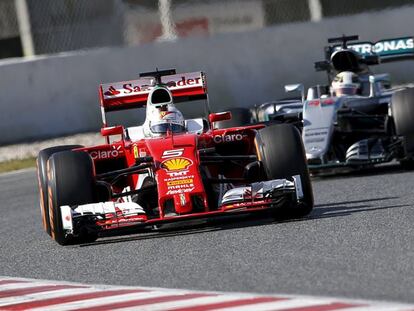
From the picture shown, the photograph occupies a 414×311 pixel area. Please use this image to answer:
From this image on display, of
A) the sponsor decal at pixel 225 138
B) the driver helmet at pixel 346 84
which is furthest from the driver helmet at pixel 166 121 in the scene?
the driver helmet at pixel 346 84

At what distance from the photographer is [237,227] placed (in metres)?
10.7

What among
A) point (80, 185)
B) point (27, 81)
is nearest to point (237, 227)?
point (80, 185)

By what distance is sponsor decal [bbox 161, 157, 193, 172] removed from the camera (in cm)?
1051

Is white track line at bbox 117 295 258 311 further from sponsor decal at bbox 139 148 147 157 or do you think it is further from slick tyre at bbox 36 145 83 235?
sponsor decal at bbox 139 148 147 157

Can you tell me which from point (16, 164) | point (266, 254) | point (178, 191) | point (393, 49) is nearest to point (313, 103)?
point (393, 49)

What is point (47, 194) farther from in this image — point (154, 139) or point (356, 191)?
point (356, 191)

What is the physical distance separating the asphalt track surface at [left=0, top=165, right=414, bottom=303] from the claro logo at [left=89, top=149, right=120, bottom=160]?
34.5 inches

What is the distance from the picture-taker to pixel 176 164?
34.7 ft

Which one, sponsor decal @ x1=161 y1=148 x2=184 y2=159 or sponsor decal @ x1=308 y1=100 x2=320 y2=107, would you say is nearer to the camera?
sponsor decal @ x1=161 y1=148 x2=184 y2=159

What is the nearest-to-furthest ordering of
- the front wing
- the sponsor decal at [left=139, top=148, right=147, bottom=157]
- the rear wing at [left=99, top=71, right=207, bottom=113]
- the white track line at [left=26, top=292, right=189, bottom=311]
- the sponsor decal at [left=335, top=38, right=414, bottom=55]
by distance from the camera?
the white track line at [left=26, top=292, right=189, bottom=311], the front wing, the sponsor decal at [left=139, top=148, right=147, bottom=157], the rear wing at [left=99, top=71, right=207, bottom=113], the sponsor decal at [left=335, top=38, right=414, bottom=55]

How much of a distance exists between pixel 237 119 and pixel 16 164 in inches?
295

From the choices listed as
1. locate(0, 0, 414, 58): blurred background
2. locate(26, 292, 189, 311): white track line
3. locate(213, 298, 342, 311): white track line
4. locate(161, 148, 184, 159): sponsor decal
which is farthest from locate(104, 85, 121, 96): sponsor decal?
Answer: locate(0, 0, 414, 58): blurred background

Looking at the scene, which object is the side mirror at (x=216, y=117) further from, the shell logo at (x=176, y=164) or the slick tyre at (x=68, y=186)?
the slick tyre at (x=68, y=186)

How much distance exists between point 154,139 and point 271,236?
2028mm
